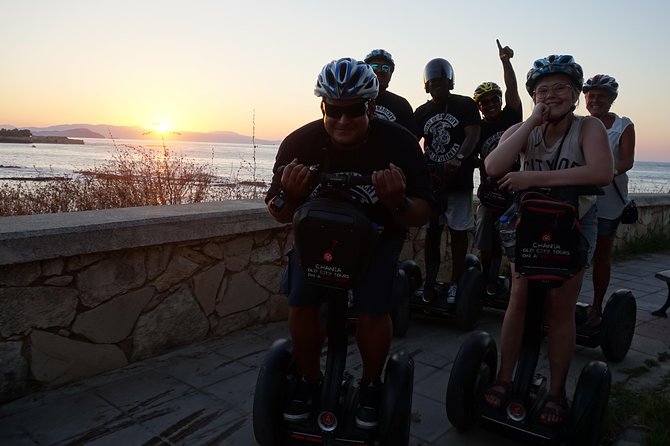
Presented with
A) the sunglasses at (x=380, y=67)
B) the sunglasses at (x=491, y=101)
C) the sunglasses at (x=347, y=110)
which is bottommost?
the sunglasses at (x=347, y=110)

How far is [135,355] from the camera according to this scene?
359cm

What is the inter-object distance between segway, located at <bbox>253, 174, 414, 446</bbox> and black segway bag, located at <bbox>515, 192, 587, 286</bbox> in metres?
0.76

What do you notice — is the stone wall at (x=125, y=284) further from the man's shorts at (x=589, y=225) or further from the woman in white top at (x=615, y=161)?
the woman in white top at (x=615, y=161)

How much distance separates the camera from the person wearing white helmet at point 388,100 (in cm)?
444

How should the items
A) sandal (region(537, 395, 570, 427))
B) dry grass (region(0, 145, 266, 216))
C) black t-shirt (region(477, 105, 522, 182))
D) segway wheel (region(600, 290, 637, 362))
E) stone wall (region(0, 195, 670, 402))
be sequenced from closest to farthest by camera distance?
sandal (region(537, 395, 570, 427)) → stone wall (region(0, 195, 670, 402)) → segway wheel (region(600, 290, 637, 362)) → black t-shirt (region(477, 105, 522, 182)) → dry grass (region(0, 145, 266, 216))

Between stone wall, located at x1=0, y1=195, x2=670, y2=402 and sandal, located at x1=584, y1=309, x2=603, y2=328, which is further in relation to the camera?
sandal, located at x1=584, y1=309, x2=603, y2=328

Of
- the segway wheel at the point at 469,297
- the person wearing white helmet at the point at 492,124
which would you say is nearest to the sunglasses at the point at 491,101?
the person wearing white helmet at the point at 492,124

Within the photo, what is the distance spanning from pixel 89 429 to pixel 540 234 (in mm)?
2545

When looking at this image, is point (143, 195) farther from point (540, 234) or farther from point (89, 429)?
point (540, 234)

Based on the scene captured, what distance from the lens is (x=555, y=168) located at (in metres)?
2.65

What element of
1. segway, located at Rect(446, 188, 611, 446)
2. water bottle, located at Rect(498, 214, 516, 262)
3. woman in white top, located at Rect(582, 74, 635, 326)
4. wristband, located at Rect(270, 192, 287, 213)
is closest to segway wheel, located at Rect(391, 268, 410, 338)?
segway, located at Rect(446, 188, 611, 446)

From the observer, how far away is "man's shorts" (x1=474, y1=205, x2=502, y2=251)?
15.5ft

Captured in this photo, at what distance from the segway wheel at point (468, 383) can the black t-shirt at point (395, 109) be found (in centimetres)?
221

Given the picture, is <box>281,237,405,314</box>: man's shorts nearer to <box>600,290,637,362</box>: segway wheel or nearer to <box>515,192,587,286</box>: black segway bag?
<box>515,192,587,286</box>: black segway bag
